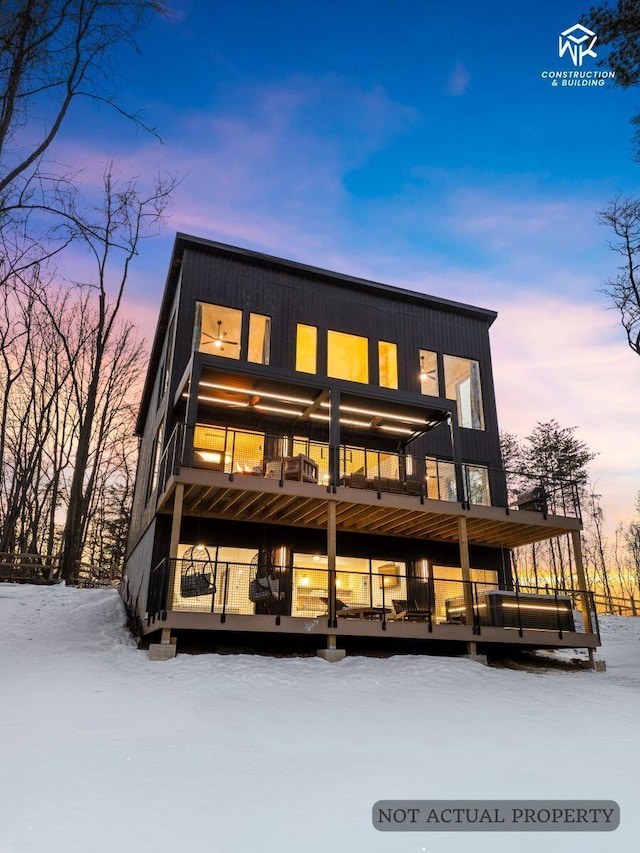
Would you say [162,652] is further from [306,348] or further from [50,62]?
[50,62]

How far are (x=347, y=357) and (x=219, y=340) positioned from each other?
3749mm

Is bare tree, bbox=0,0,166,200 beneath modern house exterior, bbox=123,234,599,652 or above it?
above

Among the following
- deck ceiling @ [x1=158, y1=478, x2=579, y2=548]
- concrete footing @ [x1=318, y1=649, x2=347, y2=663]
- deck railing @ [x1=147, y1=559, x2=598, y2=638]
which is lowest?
concrete footing @ [x1=318, y1=649, x2=347, y2=663]

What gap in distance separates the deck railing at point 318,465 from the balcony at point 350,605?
2054 mm

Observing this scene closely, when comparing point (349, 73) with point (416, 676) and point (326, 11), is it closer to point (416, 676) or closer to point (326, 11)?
point (326, 11)

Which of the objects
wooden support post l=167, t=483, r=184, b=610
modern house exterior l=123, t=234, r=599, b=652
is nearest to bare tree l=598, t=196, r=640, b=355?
modern house exterior l=123, t=234, r=599, b=652

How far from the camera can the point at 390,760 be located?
18.3ft

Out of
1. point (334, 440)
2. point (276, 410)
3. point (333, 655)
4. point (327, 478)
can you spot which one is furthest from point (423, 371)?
point (333, 655)

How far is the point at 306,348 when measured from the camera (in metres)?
16.4

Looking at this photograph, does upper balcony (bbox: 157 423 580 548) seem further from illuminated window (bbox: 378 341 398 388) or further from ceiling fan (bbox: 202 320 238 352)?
illuminated window (bbox: 378 341 398 388)

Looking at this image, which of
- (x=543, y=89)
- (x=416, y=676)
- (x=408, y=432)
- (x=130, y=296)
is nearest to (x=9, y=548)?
(x=130, y=296)

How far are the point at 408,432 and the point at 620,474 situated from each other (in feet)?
80.1

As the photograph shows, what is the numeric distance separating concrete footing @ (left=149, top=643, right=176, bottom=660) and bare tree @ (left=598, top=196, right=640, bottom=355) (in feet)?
49.7

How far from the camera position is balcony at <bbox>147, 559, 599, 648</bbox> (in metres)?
10.6
